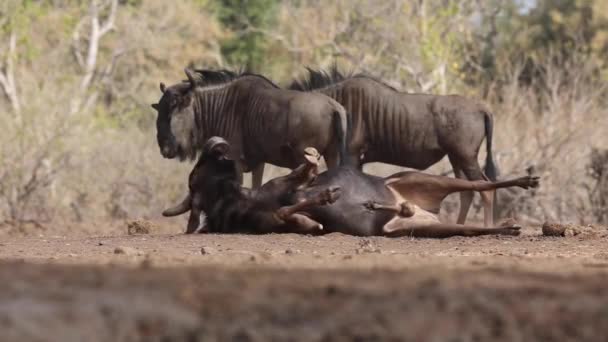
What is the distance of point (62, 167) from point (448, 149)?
7637 millimetres

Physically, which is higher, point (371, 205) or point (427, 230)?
point (371, 205)

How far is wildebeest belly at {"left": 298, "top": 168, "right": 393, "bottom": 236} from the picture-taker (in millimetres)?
9516

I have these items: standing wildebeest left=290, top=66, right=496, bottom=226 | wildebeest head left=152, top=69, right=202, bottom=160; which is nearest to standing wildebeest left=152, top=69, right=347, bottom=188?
wildebeest head left=152, top=69, right=202, bottom=160

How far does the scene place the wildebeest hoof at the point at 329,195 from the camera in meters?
9.05

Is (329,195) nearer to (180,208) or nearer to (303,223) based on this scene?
(303,223)

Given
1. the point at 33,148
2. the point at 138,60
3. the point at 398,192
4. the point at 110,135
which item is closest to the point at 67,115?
the point at 33,148

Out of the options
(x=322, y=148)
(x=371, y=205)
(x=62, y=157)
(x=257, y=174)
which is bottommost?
(x=371, y=205)

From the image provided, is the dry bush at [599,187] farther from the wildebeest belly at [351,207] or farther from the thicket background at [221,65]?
the wildebeest belly at [351,207]

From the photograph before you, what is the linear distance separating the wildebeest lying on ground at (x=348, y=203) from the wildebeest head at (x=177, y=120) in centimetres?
274

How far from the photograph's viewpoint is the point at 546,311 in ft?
13.0

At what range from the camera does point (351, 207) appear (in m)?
9.57

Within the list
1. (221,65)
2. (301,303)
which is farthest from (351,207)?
(221,65)

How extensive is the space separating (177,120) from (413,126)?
2.63m

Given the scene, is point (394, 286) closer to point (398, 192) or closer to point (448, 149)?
point (398, 192)
